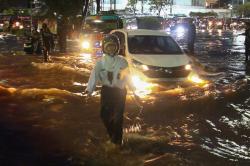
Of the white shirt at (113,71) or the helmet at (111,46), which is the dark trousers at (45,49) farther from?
the helmet at (111,46)

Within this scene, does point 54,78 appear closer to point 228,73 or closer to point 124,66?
point 228,73

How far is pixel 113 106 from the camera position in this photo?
781cm

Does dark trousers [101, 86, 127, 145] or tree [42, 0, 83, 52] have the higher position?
tree [42, 0, 83, 52]

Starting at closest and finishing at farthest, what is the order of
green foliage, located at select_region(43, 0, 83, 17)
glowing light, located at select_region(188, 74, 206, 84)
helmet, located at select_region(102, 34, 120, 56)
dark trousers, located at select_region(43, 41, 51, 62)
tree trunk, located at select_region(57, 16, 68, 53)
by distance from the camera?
helmet, located at select_region(102, 34, 120, 56) → glowing light, located at select_region(188, 74, 206, 84) → dark trousers, located at select_region(43, 41, 51, 62) → tree trunk, located at select_region(57, 16, 68, 53) → green foliage, located at select_region(43, 0, 83, 17)

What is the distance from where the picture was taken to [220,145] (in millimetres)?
8922

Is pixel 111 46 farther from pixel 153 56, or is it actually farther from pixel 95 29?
pixel 95 29

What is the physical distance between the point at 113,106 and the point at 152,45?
7582mm

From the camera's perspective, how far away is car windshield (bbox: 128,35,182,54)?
48.6 ft

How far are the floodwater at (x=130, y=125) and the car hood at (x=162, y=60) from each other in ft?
2.04

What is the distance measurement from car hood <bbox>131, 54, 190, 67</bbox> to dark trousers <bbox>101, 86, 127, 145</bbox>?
6074mm

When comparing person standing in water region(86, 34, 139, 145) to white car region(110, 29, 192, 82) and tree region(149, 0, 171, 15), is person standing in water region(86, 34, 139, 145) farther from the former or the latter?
tree region(149, 0, 171, 15)

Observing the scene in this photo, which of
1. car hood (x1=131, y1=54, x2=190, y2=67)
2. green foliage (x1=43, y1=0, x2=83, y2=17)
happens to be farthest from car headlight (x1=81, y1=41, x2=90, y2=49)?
car hood (x1=131, y1=54, x2=190, y2=67)

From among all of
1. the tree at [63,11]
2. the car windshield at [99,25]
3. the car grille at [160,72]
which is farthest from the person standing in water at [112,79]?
the tree at [63,11]

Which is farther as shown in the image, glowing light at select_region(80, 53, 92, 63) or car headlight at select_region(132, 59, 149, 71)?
glowing light at select_region(80, 53, 92, 63)
